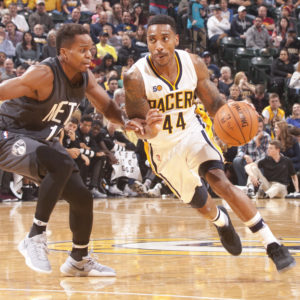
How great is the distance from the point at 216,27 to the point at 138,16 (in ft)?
6.76

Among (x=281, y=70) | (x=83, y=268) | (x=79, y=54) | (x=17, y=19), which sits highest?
(x=79, y=54)

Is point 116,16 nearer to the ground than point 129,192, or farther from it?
farther from it

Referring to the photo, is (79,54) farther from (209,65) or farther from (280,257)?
(209,65)

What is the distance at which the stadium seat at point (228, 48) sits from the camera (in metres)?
17.2

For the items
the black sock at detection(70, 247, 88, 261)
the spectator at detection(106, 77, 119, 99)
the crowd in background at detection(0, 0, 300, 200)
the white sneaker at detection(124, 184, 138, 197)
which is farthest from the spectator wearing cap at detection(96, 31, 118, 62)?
the black sock at detection(70, 247, 88, 261)

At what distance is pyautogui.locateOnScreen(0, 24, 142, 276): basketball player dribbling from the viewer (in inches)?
172

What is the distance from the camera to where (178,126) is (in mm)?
5125

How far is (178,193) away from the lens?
5309mm

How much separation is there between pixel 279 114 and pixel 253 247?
27.9 feet

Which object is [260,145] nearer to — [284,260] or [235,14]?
[235,14]

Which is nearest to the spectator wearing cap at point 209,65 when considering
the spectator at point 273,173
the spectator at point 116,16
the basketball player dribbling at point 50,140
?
the spectator at point 116,16

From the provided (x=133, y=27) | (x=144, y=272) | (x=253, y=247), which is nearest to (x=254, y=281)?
(x=144, y=272)

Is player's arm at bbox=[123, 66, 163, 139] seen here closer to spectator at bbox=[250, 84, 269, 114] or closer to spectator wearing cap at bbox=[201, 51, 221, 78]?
spectator at bbox=[250, 84, 269, 114]

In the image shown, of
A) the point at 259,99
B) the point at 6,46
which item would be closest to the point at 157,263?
the point at 259,99
